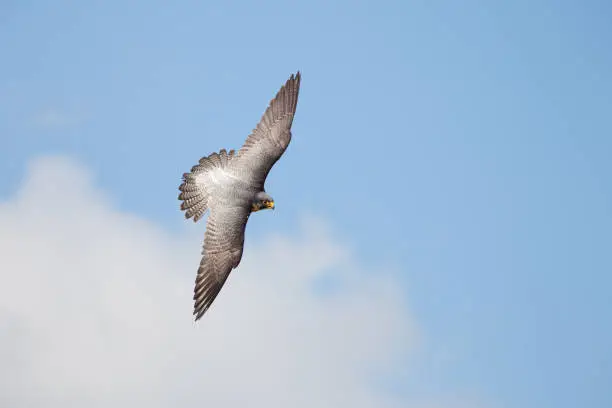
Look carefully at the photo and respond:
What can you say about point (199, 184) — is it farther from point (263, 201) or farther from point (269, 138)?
point (269, 138)

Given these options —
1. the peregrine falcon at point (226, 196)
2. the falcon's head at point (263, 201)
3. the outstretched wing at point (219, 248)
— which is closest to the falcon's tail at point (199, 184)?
the peregrine falcon at point (226, 196)

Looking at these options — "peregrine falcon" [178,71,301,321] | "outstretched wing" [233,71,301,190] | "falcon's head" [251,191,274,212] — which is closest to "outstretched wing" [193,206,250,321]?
"peregrine falcon" [178,71,301,321]

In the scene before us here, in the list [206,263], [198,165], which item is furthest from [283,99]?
[206,263]

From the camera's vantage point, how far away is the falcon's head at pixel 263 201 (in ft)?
87.6

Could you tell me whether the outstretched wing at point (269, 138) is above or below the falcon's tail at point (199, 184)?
above

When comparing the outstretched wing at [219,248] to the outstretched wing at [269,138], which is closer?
the outstretched wing at [219,248]

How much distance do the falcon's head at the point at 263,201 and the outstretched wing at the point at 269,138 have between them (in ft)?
1.22

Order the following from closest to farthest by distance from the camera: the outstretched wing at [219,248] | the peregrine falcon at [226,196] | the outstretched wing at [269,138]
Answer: the outstretched wing at [219,248] < the peregrine falcon at [226,196] < the outstretched wing at [269,138]

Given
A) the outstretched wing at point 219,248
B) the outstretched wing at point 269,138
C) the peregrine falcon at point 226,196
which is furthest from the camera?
the outstretched wing at point 269,138

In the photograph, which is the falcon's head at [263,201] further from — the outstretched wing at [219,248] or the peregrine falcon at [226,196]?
the outstretched wing at [219,248]

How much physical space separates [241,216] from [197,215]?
1.31 m

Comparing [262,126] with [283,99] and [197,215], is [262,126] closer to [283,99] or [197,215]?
[283,99]

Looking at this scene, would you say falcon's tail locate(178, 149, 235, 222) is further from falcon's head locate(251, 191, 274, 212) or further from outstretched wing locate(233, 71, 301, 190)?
falcon's head locate(251, 191, 274, 212)

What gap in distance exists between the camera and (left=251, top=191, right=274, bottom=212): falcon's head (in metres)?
26.7
